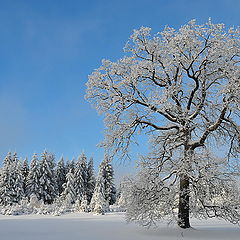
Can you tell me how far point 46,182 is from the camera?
45219 mm

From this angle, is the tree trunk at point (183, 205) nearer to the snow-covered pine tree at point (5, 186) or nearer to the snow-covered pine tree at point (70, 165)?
the snow-covered pine tree at point (5, 186)

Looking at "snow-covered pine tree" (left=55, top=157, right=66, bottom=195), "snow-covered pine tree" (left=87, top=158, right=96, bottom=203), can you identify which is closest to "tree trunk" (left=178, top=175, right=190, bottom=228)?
"snow-covered pine tree" (left=87, top=158, right=96, bottom=203)

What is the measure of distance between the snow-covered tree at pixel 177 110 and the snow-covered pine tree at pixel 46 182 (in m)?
34.9

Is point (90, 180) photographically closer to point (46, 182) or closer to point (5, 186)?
point (46, 182)

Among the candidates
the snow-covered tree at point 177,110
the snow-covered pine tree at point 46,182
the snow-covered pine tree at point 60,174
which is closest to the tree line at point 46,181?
the snow-covered pine tree at point 46,182

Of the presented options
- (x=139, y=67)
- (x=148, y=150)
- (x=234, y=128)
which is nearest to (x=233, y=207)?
(x=234, y=128)

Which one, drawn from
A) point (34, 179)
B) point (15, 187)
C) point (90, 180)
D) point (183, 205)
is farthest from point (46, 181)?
point (183, 205)

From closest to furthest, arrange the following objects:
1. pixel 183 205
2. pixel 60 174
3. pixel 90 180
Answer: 1. pixel 183 205
2. pixel 90 180
3. pixel 60 174

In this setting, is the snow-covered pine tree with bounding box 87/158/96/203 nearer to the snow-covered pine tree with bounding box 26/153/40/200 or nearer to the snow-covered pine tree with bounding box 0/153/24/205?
the snow-covered pine tree with bounding box 26/153/40/200

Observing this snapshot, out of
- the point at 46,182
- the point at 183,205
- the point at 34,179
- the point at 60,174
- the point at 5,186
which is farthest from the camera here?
the point at 60,174

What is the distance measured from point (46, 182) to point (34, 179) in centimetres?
192

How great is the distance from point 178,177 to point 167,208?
53.3 inches

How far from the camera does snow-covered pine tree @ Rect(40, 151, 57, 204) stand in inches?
1770

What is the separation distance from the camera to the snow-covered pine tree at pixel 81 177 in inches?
1836
